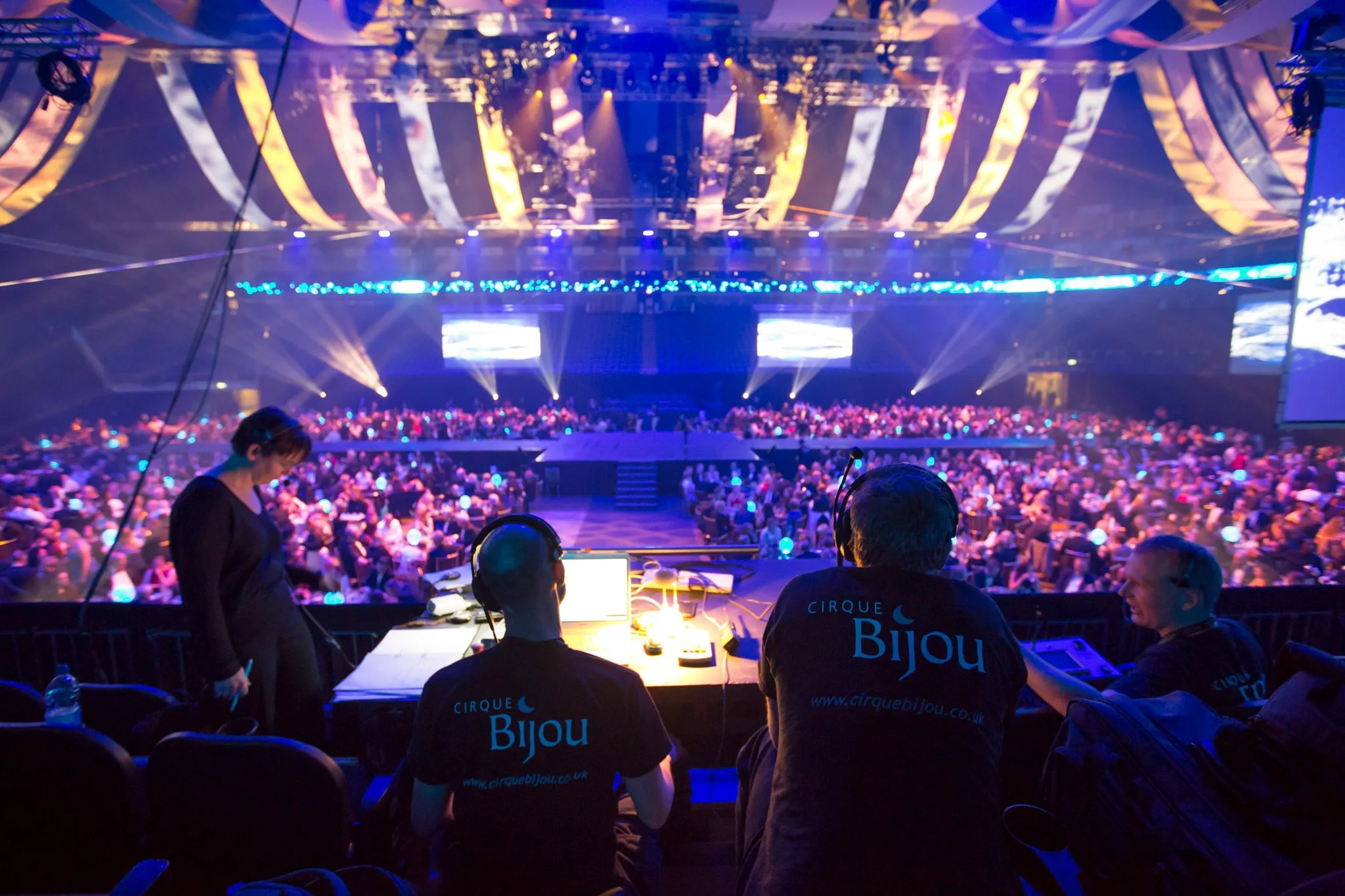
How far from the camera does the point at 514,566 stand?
131cm

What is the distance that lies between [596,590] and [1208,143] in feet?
30.5

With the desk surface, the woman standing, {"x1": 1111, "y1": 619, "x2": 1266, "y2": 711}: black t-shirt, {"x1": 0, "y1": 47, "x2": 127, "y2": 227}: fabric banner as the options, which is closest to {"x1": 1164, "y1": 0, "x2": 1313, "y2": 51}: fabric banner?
{"x1": 1111, "y1": 619, "x2": 1266, "y2": 711}: black t-shirt

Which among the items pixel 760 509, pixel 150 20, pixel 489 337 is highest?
pixel 150 20

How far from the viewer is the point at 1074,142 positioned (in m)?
8.44

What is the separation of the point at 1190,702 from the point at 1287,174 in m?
9.05

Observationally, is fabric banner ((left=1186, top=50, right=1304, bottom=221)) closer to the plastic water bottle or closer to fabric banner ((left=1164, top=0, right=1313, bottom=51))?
fabric banner ((left=1164, top=0, right=1313, bottom=51))

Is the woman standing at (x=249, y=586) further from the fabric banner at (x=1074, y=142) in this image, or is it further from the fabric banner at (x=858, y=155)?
the fabric banner at (x=1074, y=142)

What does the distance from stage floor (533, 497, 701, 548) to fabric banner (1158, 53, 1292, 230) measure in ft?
25.9

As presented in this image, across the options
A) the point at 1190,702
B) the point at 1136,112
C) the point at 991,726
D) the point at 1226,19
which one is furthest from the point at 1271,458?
the point at 991,726

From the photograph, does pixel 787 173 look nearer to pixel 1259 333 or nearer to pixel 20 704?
pixel 20 704

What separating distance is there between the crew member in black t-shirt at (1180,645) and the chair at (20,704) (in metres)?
3.12

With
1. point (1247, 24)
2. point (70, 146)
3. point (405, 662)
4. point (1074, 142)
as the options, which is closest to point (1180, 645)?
point (405, 662)

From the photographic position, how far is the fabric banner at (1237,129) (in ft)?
20.3

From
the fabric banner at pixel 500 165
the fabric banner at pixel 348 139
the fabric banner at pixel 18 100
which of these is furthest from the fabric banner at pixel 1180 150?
the fabric banner at pixel 18 100
